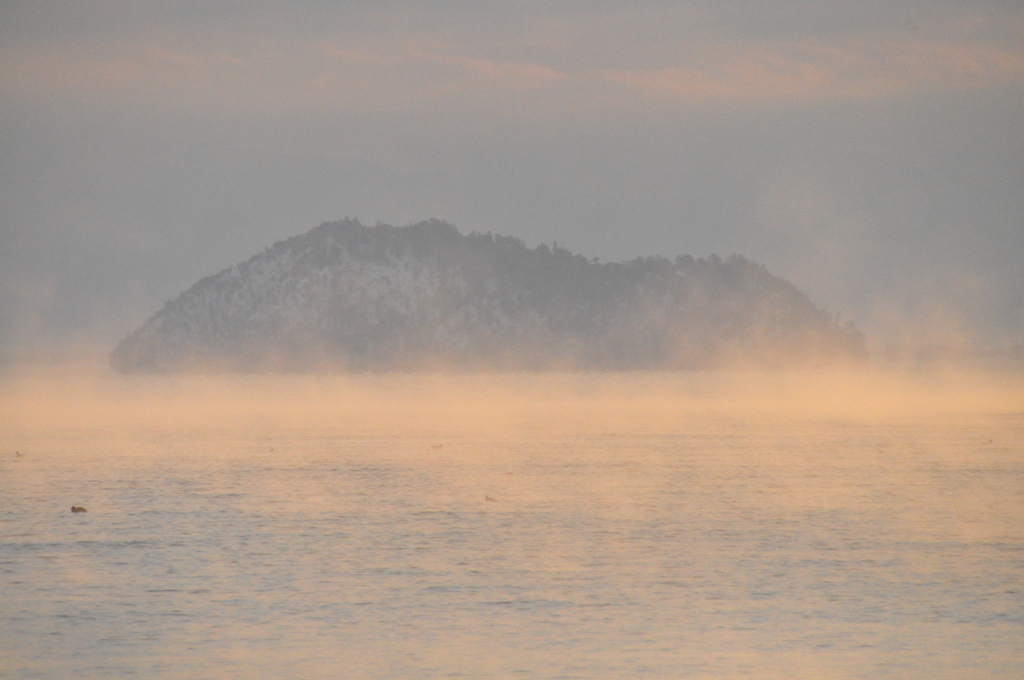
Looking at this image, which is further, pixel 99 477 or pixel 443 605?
pixel 99 477

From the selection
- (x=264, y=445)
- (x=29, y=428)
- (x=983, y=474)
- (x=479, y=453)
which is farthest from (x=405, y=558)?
(x=29, y=428)

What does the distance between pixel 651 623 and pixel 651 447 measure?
5530 centimetres

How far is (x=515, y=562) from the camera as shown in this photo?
3644cm

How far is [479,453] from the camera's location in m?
79.9

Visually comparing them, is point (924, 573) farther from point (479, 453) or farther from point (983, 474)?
point (479, 453)

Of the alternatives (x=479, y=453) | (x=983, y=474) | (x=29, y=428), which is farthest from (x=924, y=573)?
(x=29, y=428)

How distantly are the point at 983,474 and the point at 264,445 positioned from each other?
46.0 meters

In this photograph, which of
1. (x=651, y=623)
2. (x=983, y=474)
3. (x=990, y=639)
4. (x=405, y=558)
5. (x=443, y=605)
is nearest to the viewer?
(x=990, y=639)

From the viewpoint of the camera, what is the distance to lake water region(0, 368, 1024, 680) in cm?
2583

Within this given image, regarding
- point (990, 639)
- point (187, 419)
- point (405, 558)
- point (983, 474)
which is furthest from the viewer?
point (187, 419)

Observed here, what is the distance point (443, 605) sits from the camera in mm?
30562

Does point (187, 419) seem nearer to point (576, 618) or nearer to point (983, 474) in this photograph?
point (983, 474)

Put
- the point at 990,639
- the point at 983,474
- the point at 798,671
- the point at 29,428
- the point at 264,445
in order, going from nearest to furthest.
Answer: the point at 798,671 < the point at 990,639 < the point at 983,474 < the point at 264,445 < the point at 29,428

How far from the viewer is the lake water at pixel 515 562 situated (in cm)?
2583
